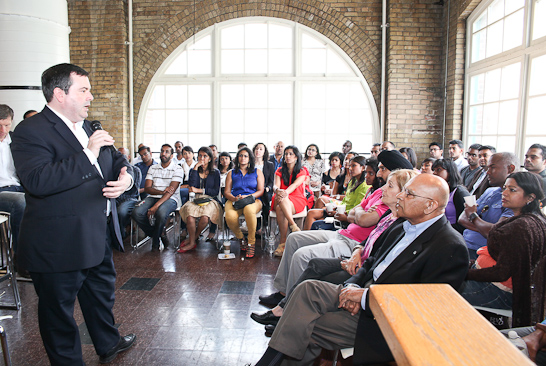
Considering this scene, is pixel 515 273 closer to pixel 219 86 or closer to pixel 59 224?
pixel 59 224

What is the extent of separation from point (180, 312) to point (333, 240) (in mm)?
1376

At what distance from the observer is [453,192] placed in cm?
355

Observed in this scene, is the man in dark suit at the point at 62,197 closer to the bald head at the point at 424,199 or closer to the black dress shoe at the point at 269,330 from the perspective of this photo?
the black dress shoe at the point at 269,330

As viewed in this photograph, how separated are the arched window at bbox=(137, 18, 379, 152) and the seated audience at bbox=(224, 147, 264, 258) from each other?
10.9 feet

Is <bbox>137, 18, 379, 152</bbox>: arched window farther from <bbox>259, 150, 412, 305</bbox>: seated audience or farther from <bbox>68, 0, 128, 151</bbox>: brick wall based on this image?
<bbox>259, 150, 412, 305</bbox>: seated audience

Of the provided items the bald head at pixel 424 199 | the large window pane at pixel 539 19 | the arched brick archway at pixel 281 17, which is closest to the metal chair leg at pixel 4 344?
the bald head at pixel 424 199

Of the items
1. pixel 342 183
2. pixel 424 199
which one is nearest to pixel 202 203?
pixel 342 183

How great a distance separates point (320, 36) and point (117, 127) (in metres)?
4.58

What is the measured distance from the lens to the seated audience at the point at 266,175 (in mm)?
5270

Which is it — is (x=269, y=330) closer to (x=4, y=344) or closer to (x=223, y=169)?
(x=4, y=344)

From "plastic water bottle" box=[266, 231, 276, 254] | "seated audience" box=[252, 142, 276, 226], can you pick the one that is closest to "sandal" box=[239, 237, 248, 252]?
"plastic water bottle" box=[266, 231, 276, 254]

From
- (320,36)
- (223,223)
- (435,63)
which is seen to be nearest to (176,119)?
(320,36)

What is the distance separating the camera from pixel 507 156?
10.8 feet

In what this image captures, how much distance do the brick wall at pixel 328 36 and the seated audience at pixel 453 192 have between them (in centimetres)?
358
